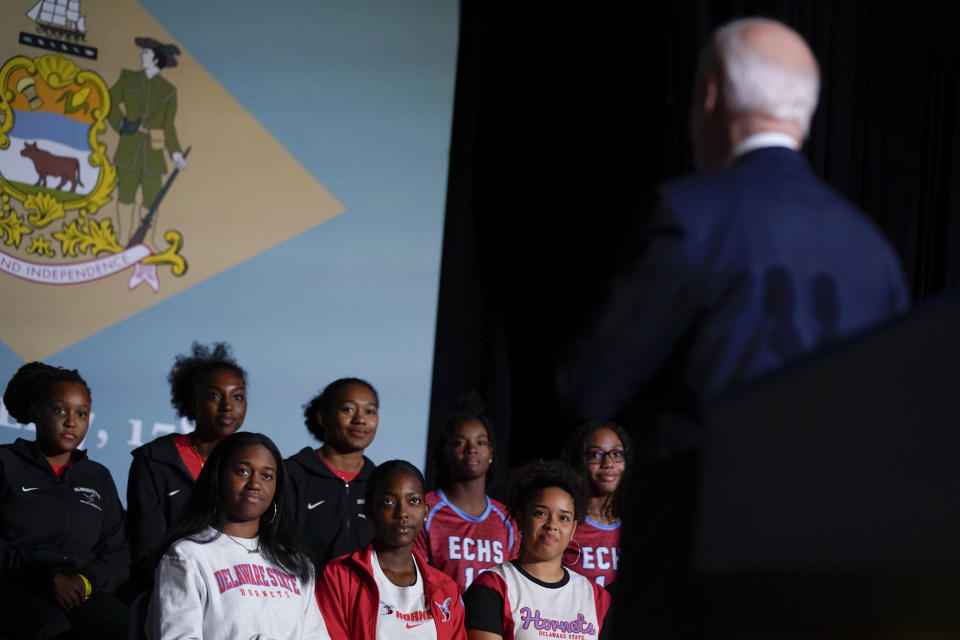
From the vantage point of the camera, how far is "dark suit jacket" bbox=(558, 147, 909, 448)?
121 centimetres

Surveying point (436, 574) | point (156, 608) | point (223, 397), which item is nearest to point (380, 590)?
point (436, 574)

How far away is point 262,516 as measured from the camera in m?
3.14

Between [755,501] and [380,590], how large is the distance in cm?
239

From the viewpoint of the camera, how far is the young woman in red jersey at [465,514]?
144 inches

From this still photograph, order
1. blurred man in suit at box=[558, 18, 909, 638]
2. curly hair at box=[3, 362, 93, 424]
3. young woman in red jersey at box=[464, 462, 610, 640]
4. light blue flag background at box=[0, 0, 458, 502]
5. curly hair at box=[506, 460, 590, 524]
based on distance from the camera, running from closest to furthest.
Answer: blurred man in suit at box=[558, 18, 909, 638] → young woman in red jersey at box=[464, 462, 610, 640] → curly hair at box=[506, 460, 590, 524] → curly hair at box=[3, 362, 93, 424] → light blue flag background at box=[0, 0, 458, 502]

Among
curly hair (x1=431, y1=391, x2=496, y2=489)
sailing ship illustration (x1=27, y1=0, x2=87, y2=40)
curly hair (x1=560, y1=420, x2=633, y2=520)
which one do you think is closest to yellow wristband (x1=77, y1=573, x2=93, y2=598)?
curly hair (x1=431, y1=391, x2=496, y2=489)

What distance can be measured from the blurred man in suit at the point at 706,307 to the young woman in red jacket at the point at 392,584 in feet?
6.44

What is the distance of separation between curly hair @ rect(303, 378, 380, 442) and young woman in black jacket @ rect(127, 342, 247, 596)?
0.92 ft

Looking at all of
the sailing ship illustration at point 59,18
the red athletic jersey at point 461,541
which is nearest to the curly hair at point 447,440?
the red athletic jersey at point 461,541

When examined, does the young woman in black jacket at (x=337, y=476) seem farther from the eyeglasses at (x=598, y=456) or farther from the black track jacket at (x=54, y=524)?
the eyeglasses at (x=598, y=456)

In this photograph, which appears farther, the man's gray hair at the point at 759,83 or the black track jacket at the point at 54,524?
the black track jacket at the point at 54,524

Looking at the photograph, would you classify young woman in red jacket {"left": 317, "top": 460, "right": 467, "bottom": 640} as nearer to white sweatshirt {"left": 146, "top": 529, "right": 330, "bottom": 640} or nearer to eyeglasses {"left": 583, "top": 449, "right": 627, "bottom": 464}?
white sweatshirt {"left": 146, "top": 529, "right": 330, "bottom": 640}

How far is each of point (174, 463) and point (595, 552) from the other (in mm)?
1352

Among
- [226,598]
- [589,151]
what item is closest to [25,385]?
[226,598]
